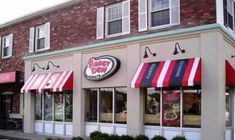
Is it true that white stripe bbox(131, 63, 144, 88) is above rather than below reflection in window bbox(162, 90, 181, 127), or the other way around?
above

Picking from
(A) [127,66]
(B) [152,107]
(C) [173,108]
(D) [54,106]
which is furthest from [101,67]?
(D) [54,106]

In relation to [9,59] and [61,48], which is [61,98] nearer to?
[61,48]

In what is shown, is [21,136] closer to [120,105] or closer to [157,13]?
[120,105]

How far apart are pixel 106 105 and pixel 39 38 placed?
7398 millimetres

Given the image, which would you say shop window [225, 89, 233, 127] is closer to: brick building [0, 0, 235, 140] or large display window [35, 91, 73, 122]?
brick building [0, 0, 235, 140]

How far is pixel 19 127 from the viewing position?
22.1 metres

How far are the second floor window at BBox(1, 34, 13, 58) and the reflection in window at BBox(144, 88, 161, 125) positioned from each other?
12584mm

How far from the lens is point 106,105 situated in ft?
54.8

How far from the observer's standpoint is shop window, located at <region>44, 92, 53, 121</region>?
1970 cm

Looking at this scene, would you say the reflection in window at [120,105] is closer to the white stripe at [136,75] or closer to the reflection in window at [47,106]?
the white stripe at [136,75]

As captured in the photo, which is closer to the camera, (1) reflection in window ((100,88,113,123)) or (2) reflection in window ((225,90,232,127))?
(2) reflection in window ((225,90,232,127))

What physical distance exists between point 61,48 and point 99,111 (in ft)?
15.6

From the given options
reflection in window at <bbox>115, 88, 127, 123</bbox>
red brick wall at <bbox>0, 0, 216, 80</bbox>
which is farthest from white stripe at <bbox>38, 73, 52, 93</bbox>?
reflection in window at <bbox>115, 88, 127, 123</bbox>

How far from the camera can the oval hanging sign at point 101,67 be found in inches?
625
